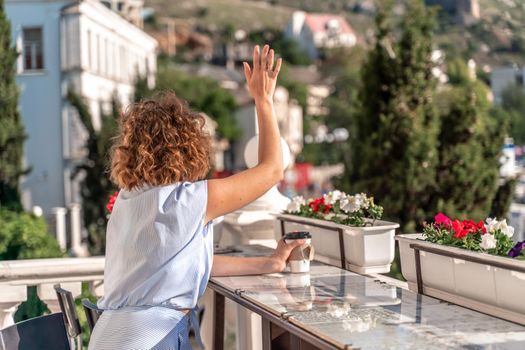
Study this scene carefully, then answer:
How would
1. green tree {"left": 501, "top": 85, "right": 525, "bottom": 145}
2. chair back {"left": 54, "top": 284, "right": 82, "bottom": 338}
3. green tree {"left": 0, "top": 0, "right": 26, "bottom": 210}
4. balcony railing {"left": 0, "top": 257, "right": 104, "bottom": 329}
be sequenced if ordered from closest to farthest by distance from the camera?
chair back {"left": 54, "top": 284, "right": 82, "bottom": 338} → balcony railing {"left": 0, "top": 257, "right": 104, "bottom": 329} → green tree {"left": 0, "top": 0, "right": 26, "bottom": 210} → green tree {"left": 501, "top": 85, "right": 525, "bottom": 145}

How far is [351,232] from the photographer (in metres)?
3.90

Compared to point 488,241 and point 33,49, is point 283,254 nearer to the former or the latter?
point 488,241

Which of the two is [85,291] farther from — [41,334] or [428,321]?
A: [428,321]

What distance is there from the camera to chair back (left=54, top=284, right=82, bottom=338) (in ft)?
10.9

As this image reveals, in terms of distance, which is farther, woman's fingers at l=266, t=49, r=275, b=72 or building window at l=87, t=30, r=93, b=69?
building window at l=87, t=30, r=93, b=69

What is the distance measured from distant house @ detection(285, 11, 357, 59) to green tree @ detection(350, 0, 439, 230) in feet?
410

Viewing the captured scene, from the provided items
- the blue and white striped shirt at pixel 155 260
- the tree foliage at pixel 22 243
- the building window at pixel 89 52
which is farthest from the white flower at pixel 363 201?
the building window at pixel 89 52

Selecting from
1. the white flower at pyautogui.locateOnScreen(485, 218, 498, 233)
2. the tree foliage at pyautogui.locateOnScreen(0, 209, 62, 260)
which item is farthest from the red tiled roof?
the white flower at pyautogui.locateOnScreen(485, 218, 498, 233)

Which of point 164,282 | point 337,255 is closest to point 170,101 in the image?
point 164,282

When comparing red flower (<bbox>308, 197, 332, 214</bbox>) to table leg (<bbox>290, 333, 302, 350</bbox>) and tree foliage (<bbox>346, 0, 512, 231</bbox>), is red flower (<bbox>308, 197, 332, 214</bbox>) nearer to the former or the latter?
table leg (<bbox>290, 333, 302, 350</bbox>)

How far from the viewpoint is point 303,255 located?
11.6ft

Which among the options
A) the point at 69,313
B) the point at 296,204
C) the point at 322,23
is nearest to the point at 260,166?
the point at 69,313

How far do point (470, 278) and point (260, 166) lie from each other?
2.50ft

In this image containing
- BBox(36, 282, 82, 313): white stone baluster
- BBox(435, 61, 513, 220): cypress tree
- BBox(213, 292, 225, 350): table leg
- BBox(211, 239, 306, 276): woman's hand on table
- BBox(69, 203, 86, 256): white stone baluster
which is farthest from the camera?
BBox(69, 203, 86, 256): white stone baluster
